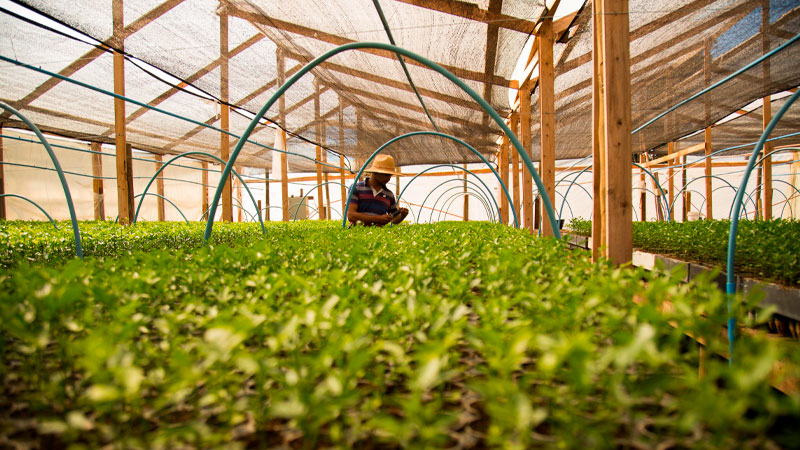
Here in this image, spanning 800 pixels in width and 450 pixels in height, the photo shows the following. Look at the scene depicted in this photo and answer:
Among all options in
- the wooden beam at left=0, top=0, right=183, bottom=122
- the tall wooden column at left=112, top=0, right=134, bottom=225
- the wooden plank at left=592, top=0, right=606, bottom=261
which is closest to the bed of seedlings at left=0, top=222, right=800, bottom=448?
the wooden plank at left=592, top=0, right=606, bottom=261

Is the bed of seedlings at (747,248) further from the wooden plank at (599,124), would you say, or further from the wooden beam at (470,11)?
the wooden beam at (470,11)

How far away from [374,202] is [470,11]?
2.89 metres

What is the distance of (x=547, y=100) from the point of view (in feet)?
12.9

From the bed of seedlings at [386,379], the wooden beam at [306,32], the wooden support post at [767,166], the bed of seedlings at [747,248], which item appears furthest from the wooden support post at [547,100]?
the wooden support post at [767,166]

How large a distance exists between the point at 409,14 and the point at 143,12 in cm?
228

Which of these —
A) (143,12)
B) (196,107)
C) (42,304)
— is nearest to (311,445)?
(42,304)

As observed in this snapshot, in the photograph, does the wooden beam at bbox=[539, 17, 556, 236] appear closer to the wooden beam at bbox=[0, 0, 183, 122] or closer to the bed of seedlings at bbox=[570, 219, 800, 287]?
the bed of seedlings at bbox=[570, 219, 800, 287]

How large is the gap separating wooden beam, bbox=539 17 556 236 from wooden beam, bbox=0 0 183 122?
11.3ft

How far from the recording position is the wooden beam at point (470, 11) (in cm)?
319

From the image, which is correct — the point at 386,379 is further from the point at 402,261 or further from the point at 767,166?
the point at 767,166

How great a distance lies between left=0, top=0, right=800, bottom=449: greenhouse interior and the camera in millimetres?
543

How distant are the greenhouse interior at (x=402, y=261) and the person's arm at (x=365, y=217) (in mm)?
53

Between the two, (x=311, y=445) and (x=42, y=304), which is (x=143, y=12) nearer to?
(x=42, y=304)

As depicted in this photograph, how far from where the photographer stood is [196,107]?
24.6ft
